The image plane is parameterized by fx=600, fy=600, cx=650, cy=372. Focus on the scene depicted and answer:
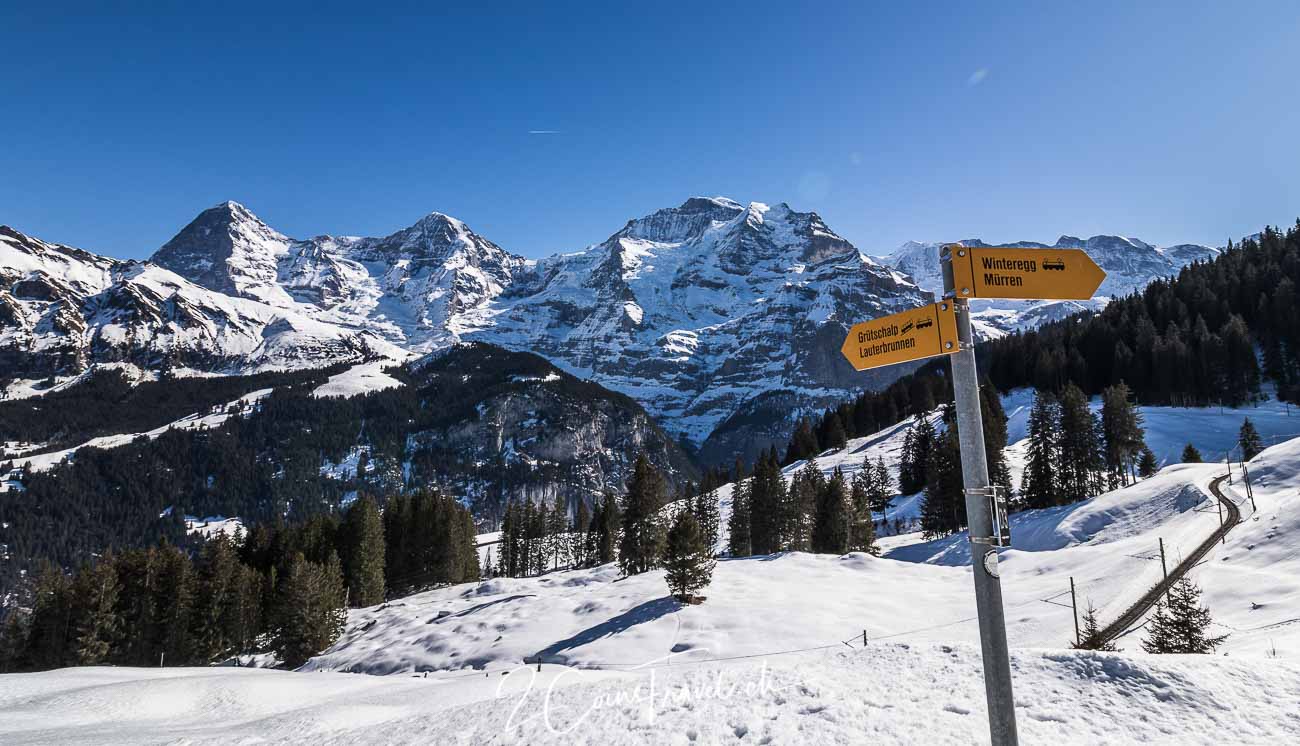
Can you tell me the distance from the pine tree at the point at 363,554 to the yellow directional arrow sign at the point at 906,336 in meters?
66.9

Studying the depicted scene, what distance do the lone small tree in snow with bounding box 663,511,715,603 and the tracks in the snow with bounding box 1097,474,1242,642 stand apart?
20.5 m

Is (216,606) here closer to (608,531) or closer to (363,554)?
(363,554)

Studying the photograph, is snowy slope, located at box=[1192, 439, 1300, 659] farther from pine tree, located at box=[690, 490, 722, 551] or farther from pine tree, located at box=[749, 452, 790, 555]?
pine tree, located at box=[690, 490, 722, 551]

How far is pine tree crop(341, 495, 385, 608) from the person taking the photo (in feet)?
204

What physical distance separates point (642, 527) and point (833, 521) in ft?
66.1

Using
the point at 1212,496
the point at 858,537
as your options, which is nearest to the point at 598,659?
the point at 858,537

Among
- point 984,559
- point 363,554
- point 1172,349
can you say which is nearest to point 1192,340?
point 1172,349

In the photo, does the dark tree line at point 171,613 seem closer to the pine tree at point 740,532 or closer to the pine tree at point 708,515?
the pine tree at point 740,532

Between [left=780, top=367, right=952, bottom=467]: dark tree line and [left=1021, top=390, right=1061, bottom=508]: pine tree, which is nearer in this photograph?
[left=1021, top=390, right=1061, bottom=508]: pine tree

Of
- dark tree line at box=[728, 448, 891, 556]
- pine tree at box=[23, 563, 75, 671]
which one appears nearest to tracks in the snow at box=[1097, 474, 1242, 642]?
dark tree line at box=[728, 448, 891, 556]

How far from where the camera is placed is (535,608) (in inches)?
1734

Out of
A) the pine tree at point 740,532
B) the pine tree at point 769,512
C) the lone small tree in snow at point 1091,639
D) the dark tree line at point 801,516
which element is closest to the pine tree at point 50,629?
the pine tree at point 769,512

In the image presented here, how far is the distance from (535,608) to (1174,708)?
40.7m

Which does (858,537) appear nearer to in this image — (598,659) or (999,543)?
(598,659)
